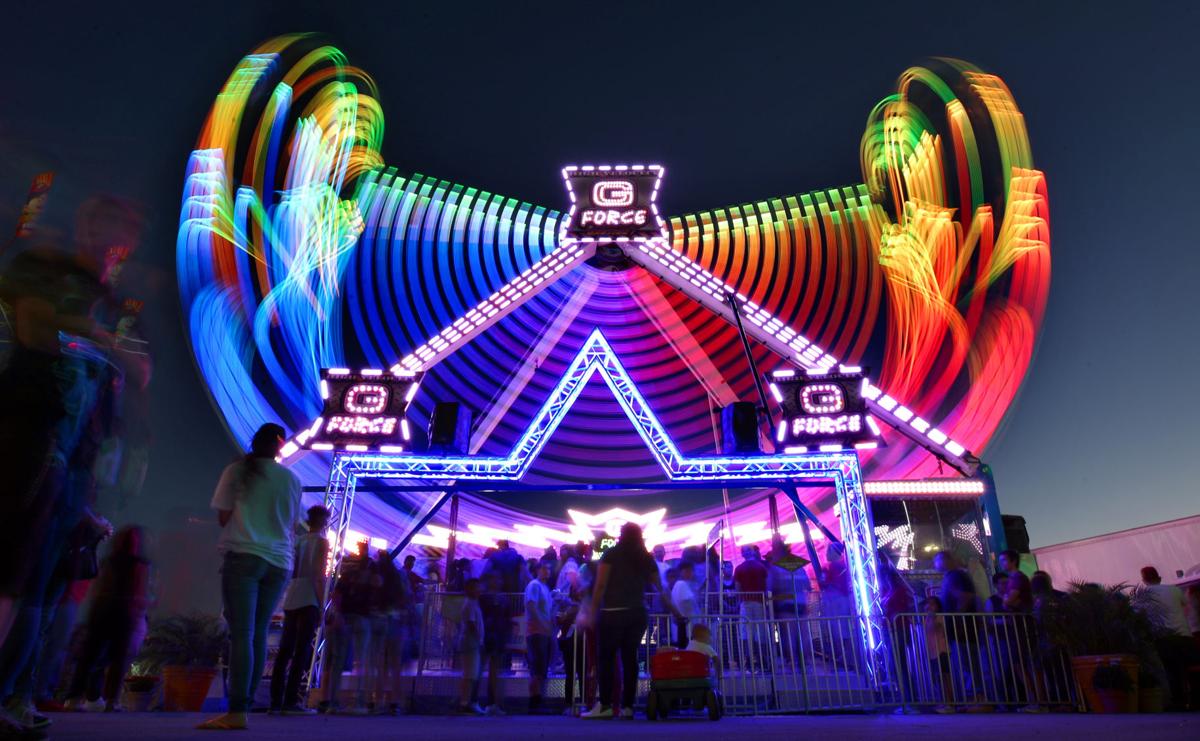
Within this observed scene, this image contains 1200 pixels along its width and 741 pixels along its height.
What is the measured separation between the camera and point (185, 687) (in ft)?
30.8

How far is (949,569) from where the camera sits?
440 inches

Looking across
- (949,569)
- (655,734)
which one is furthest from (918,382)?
(655,734)

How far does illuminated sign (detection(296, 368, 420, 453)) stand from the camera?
15625mm

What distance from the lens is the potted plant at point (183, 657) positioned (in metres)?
9.36

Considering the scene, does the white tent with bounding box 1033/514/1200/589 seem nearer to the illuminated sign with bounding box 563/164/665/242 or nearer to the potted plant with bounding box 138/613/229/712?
the illuminated sign with bounding box 563/164/665/242

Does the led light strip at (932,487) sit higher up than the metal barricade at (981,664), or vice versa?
the led light strip at (932,487)

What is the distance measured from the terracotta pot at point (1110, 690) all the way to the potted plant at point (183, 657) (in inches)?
432

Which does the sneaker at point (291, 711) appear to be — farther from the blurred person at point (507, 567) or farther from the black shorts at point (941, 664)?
the black shorts at point (941, 664)

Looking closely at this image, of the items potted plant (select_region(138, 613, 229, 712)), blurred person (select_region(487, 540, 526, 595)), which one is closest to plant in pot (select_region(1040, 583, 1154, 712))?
blurred person (select_region(487, 540, 526, 595))

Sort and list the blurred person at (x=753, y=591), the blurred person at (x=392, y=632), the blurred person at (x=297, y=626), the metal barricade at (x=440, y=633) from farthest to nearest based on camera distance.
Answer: the metal barricade at (x=440, y=633), the blurred person at (x=753, y=591), the blurred person at (x=392, y=632), the blurred person at (x=297, y=626)

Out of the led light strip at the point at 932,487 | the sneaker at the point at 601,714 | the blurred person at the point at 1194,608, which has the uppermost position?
the led light strip at the point at 932,487

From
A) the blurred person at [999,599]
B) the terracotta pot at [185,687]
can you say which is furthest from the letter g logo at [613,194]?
the terracotta pot at [185,687]

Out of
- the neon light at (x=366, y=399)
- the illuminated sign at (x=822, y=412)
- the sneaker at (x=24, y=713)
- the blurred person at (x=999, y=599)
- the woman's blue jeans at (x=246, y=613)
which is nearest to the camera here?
the sneaker at (x=24, y=713)

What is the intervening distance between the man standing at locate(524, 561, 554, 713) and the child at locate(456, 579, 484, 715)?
73cm
